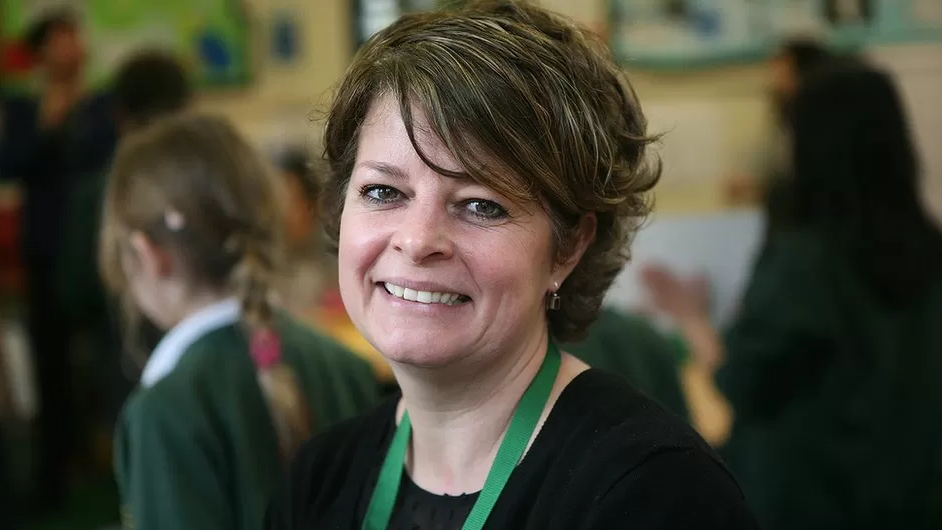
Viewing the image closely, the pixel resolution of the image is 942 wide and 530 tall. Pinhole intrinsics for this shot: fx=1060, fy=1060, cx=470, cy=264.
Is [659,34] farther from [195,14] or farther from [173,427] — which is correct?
[173,427]

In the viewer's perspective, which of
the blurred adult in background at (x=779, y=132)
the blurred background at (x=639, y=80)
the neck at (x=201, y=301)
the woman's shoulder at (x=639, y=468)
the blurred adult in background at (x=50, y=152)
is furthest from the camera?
the blurred background at (x=639, y=80)

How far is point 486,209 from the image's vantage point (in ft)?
3.59

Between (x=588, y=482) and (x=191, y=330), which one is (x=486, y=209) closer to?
(x=588, y=482)

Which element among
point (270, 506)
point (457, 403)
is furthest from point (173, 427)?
point (457, 403)

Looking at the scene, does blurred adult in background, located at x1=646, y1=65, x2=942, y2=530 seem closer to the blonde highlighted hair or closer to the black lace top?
the blonde highlighted hair

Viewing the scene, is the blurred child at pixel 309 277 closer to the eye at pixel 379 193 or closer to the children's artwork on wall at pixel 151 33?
the children's artwork on wall at pixel 151 33

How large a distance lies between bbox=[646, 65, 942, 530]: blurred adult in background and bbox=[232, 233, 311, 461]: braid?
1.28 m

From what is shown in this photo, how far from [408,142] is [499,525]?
40cm

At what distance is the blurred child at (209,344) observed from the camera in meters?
1.62

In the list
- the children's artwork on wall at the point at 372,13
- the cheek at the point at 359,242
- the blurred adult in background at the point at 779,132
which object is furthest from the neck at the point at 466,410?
the children's artwork on wall at the point at 372,13

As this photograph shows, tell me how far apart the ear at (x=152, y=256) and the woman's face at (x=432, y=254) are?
2.42 ft

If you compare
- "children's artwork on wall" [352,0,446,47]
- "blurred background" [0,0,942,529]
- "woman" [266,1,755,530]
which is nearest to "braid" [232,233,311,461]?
"woman" [266,1,755,530]

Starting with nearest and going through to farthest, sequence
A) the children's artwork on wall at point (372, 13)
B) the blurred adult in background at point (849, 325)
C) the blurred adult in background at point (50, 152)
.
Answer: the blurred adult in background at point (849, 325) < the blurred adult in background at point (50, 152) < the children's artwork on wall at point (372, 13)

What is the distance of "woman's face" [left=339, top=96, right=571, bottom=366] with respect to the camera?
1.08 m
